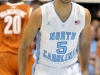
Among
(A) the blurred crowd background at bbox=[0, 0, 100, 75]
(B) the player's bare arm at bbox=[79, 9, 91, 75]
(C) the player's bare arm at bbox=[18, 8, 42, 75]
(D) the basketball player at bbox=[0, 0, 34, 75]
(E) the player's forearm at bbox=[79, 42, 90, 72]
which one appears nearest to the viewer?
(C) the player's bare arm at bbox=[18, 8, 42, 75]

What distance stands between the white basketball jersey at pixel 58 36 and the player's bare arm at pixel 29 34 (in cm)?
4

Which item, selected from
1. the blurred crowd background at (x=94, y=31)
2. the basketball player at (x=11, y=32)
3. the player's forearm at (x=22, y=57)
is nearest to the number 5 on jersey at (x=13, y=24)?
the basketball player at (x=11, y=32)

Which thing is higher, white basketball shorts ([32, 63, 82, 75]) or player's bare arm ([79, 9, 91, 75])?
player's bare arm ([79, 9, 91, 75])

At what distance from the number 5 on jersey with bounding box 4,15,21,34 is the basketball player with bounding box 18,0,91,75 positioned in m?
0.67

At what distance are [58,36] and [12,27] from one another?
0.88 meters

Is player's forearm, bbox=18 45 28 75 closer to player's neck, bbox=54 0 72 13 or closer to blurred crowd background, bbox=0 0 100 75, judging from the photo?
player's neck, bbox=54 0 72 13

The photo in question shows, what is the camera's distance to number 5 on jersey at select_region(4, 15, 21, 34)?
2.91m

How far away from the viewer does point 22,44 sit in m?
2.20

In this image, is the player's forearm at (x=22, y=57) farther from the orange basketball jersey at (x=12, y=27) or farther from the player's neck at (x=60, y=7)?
the orange basketball jersey at (x=12, y=27)

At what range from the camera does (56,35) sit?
217 centimetres

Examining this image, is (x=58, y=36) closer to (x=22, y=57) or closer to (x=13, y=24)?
(x=22, y=57)

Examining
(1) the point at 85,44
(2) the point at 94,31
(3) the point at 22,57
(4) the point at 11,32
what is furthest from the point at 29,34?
(2) the point at 94,31

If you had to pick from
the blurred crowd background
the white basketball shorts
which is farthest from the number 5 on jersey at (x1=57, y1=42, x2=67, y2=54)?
the blurred crowd background

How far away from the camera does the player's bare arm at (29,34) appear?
2119 millimetres
